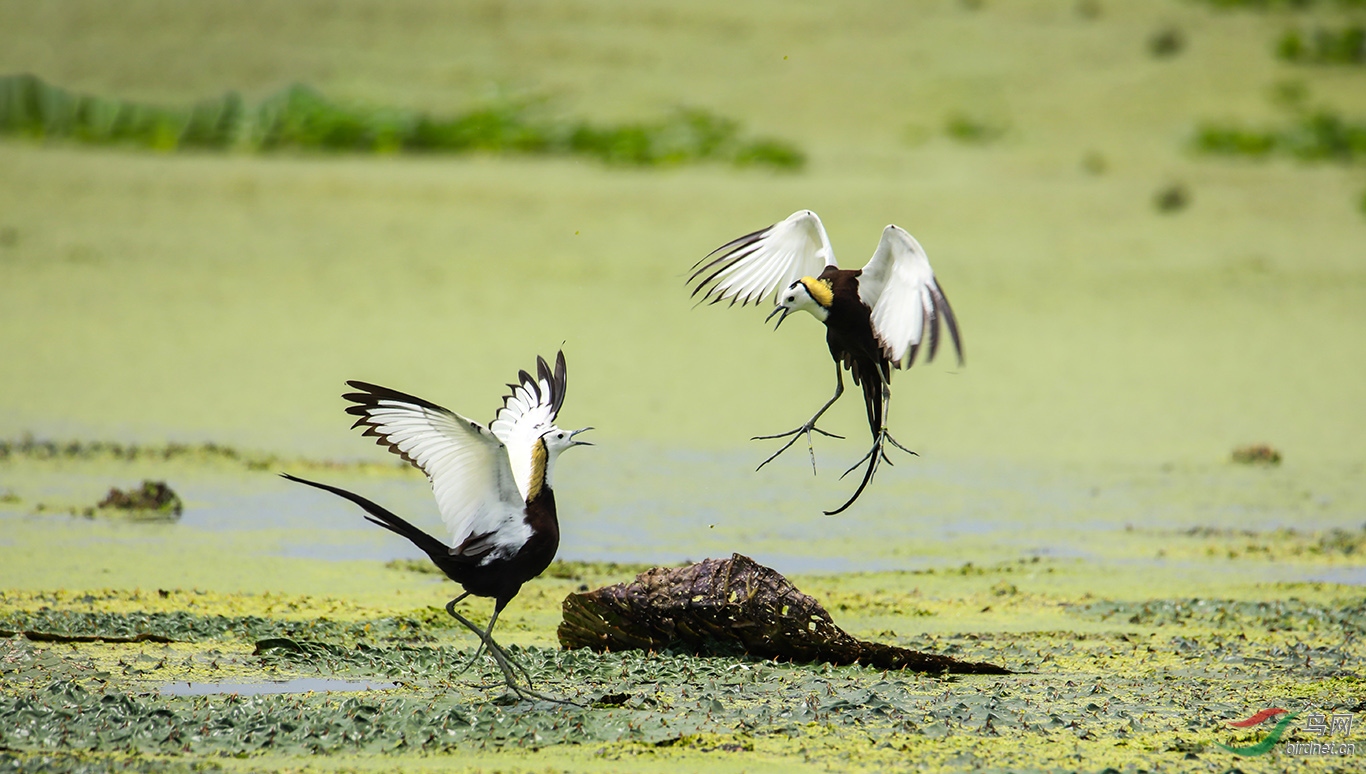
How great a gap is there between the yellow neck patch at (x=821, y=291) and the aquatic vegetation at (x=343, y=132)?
1450cm

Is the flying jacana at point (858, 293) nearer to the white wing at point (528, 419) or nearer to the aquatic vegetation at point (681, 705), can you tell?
the white wing at point (528, 419)

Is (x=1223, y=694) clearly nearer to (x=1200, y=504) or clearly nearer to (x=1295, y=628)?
(x=1295, y=628)

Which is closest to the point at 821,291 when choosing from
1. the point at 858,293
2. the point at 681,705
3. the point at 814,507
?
the point at 858,293

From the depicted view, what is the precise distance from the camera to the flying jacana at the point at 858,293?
6.15m

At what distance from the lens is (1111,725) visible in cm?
577

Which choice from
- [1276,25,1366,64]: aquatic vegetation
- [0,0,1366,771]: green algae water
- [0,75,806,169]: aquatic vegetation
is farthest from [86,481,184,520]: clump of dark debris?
[1276,25,1366,64]: aquatic vegetation

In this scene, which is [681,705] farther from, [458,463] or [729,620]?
[458,463]

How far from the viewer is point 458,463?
227 inches

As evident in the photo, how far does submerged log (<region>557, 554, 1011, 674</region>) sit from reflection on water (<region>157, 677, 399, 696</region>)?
975 mm

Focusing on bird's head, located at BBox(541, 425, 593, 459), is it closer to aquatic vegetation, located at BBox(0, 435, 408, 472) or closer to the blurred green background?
the blurred green background

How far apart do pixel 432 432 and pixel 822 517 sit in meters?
4.87

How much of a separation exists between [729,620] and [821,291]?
53.1 inches

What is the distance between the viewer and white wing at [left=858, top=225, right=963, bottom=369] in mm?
6066

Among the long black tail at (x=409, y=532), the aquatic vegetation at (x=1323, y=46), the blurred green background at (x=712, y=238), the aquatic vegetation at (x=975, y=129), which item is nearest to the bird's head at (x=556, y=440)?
the long black tail at (x=409, y=532)
